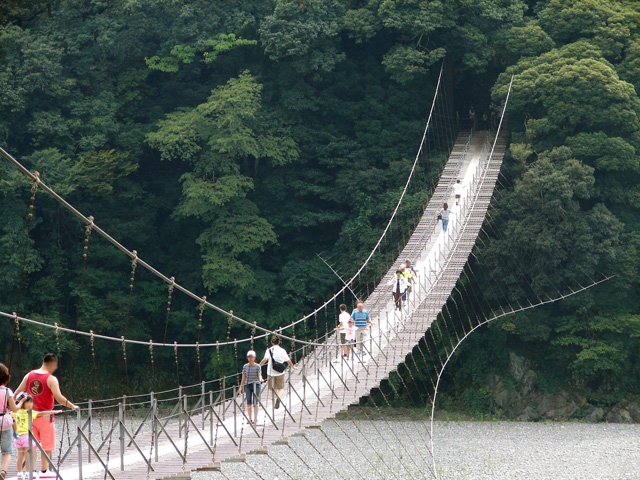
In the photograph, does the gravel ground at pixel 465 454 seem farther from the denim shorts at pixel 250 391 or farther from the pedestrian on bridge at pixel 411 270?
the denim shorts at pixel 250 391

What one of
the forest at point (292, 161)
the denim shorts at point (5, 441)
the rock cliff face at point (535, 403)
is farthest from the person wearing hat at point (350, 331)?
the rock cliff face at point (535, 403)

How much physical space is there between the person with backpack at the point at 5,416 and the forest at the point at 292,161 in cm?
1420

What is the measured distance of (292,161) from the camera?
24688 millimetres

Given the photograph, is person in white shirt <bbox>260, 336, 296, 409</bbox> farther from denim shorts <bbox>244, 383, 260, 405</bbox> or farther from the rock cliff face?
the rock cliff face

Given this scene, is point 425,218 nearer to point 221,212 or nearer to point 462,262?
point 462,262

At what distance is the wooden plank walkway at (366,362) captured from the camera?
9672 millimetres

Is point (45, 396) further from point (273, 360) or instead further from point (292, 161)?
point (292, 161)

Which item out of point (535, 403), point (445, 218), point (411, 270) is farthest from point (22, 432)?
point (535, 403)

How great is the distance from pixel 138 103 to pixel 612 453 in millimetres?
13229

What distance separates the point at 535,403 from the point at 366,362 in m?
8.64

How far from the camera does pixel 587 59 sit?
21.8 metres

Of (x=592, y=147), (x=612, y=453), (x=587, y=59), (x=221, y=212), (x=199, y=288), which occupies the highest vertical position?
(x=587, y=59)

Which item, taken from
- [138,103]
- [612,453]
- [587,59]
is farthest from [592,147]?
[138,103]

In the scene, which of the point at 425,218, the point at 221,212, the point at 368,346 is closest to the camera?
the point at 368,346
